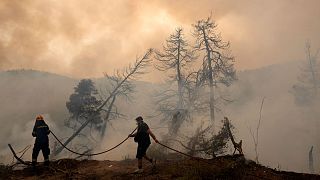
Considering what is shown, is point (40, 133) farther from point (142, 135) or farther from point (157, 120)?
point (157, 120)

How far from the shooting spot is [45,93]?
2469 inches

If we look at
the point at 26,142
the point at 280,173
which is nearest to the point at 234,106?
the point at 26,142

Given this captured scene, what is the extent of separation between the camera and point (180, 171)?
12.2 metres

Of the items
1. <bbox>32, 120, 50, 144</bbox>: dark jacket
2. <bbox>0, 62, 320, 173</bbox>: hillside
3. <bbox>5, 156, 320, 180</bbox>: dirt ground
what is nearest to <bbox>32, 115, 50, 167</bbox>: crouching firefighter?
<bbox>32, 120, 50, 144</bbox>: dark jacket

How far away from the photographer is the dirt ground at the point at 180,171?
11.5 metres

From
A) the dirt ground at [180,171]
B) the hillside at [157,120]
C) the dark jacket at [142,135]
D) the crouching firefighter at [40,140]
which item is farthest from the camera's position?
the hillside at [157,120]

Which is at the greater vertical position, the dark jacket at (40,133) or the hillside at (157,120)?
the hillside at (157,120)

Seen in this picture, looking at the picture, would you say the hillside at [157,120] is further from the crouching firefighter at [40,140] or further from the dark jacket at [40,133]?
the dark jacket at [40,133]

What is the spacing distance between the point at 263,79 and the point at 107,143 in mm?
50253

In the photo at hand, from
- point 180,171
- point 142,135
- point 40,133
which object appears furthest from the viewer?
point 40,133

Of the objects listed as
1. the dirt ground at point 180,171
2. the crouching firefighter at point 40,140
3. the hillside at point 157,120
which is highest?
the hillside at point 157,120

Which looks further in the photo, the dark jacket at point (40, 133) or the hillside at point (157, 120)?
the hillside at point (157, 120)

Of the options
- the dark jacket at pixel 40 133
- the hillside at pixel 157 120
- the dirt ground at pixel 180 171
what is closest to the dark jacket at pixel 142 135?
the dirt ground at pixel 180 171

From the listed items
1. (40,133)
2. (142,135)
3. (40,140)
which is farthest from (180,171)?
(40,133)
